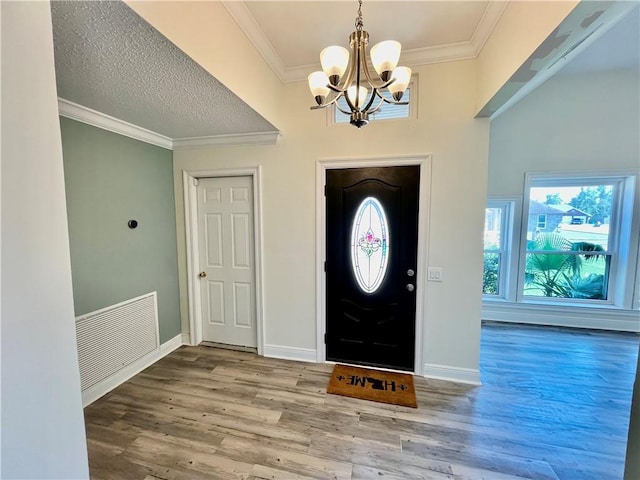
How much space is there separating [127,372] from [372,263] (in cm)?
259

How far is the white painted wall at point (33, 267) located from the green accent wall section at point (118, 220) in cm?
172

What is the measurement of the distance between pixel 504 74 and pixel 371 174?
117 cm

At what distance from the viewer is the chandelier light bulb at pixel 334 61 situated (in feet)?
4.44

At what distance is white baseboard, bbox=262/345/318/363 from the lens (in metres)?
2.86

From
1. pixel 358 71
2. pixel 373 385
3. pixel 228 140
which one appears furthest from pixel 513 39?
pixel 373 385

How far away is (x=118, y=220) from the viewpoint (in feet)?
8.09

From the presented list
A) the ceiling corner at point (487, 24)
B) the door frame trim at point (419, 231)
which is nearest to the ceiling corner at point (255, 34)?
the door frame trim at point (419, 231)

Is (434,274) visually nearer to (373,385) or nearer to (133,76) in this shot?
(373,385)

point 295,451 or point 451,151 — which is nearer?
point 295,451

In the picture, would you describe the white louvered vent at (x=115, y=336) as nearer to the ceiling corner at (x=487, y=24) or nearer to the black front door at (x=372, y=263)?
the black front door at (x=372, y=263)

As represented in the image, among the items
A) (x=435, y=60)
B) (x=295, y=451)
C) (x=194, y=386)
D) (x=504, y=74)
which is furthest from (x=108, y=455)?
(x=435, y=60)

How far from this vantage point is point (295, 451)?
1762mm

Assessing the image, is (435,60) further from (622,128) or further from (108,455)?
(108,455)

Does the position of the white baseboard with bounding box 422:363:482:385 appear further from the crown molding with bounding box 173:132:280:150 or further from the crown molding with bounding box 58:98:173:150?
the crown molding with bounding box 58:98:173:150
